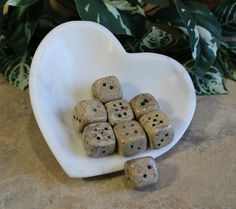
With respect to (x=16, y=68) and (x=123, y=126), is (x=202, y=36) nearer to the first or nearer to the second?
(x=123, y=126)

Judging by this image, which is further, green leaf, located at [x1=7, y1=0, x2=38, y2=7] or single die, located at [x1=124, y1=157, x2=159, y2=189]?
green leaf, located at [x1=7, y1=0, x2=38, y2=7]

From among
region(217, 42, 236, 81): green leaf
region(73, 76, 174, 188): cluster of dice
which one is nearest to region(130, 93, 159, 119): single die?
region(73, 76, 174, 188): cluster of dice

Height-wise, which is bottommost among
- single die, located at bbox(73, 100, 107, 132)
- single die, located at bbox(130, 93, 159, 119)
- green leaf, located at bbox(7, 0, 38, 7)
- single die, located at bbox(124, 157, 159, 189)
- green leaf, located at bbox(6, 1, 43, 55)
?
single die, located at bbox(124, 157, 159, 189)

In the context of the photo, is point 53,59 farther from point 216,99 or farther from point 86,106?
point 216,99

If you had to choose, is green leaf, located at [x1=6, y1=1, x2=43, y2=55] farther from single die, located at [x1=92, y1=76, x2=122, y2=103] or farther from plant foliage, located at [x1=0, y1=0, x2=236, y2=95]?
single die, located at [x1=92, y1=76, x2=122, y2=103]

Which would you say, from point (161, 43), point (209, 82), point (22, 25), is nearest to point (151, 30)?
point (161, 43)

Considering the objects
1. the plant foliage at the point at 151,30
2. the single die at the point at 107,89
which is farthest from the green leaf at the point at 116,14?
the single die at the point at 107,89

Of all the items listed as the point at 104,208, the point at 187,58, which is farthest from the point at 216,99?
the point at 104,208
